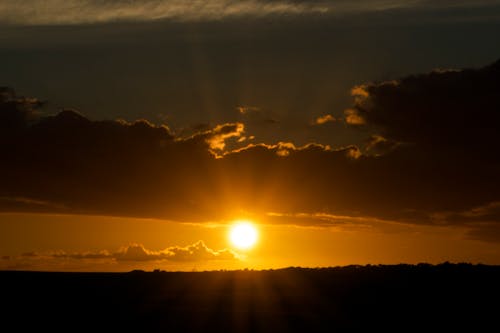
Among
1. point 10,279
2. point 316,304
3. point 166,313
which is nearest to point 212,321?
point 166,313

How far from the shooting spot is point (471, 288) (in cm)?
7400

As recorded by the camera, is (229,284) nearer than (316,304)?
No

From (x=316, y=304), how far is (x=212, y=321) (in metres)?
14.1

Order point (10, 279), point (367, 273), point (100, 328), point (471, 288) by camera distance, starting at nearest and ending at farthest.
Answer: point (100, 328) < point (471, 288) < point (367, 273) < point (10, 279)

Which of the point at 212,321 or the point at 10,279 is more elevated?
the point at 10,279

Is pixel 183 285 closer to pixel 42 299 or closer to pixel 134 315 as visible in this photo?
pixel 42 299

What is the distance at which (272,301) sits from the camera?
70.4 m

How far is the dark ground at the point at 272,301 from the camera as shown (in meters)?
57.2

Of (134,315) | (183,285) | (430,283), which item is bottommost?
(134,315)

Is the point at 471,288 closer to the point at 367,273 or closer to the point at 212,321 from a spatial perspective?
the point at 367,273

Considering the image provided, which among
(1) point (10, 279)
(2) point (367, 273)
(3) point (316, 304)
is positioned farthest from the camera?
(1) point (10, 279)

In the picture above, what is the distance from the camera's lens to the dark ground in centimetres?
5725

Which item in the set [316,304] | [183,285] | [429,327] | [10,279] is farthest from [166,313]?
[10,279]

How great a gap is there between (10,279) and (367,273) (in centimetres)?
4142
